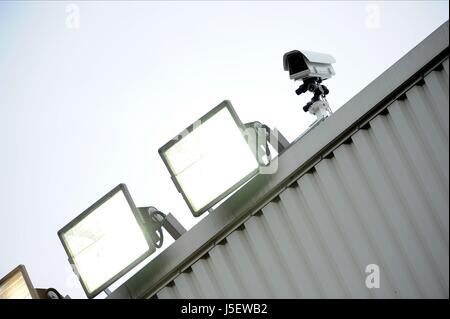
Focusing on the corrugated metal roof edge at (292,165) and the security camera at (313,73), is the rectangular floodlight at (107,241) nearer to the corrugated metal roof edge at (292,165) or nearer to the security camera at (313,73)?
the corrugated metal roof edge at (292,165)

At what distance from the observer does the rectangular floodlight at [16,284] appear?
3.19m

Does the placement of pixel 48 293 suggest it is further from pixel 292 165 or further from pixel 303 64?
pixel 303 64

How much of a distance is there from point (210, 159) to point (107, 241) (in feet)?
2.42

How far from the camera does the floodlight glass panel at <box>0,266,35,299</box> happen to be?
126 inches

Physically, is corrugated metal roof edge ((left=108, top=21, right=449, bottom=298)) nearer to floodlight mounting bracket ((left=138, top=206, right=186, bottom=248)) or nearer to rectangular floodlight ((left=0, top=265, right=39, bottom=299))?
floodlight mounting bracket ((left=138, top=206, right=186, bottom=248))

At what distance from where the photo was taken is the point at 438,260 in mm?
2373

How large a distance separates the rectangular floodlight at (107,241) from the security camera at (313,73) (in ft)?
4.30

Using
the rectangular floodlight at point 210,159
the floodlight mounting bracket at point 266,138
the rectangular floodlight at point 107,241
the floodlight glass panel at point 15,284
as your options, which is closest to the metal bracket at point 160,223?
the rectangular floodlight at point 107,241

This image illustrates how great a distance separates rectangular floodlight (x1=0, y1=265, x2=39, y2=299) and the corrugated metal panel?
1145mm

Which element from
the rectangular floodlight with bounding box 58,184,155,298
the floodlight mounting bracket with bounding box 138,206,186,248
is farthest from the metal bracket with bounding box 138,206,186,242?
the rectangular floodlight with bounding box 58,184,155,298

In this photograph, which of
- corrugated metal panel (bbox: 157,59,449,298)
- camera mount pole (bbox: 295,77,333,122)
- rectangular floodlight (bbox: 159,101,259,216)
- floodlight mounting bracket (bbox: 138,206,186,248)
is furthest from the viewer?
camera mount pole (bbox: 295,77,333,122)

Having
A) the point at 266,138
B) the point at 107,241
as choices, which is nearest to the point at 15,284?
the point at 107,241
